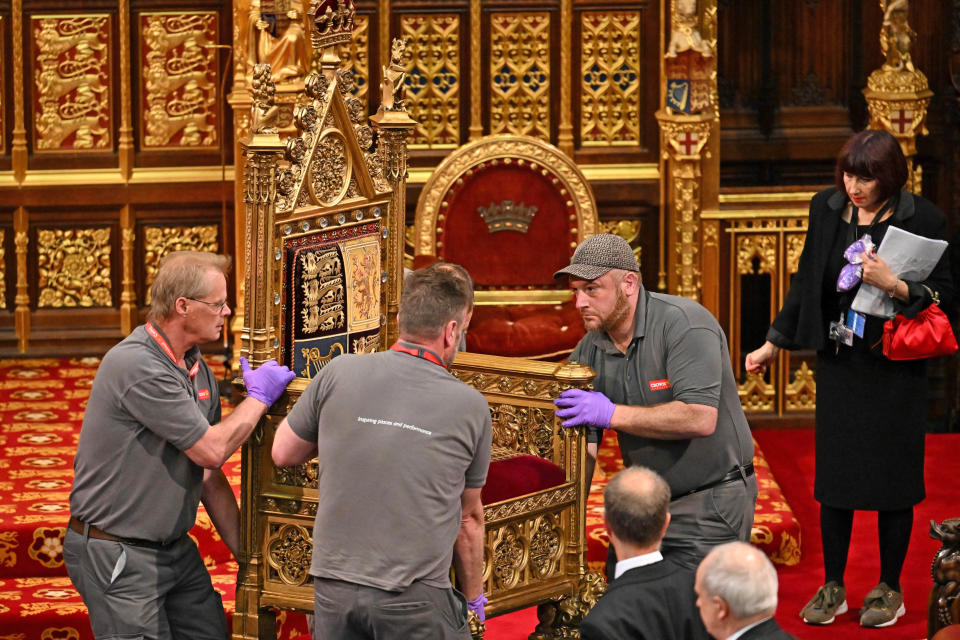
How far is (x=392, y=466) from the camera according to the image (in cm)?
392

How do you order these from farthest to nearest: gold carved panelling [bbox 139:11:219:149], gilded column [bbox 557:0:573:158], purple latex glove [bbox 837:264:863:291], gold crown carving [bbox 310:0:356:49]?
gold carved panelling [bbox 139:11:219:149] < gilded column [bbox 557:0:573:158] < purple latex glove [bbox 837:264:863:291] < gold crown carving [bbox 310:0:356:49]

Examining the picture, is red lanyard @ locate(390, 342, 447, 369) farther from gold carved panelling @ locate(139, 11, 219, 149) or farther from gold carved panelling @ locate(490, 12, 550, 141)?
gold carved panelling @ locate(139, 11, 219, 149)

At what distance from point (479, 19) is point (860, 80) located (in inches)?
88.9

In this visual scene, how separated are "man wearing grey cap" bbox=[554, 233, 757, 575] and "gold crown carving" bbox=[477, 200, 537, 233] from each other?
10.9ft

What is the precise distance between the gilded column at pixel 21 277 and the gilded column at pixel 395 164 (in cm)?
415

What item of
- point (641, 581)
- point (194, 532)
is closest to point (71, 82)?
point (194, 532)

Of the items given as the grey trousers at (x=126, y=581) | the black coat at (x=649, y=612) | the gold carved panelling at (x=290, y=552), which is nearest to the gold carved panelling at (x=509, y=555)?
the gold carved panelling at (x=290, y=552)

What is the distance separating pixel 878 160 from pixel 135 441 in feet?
8.98

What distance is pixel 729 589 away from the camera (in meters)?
3.30

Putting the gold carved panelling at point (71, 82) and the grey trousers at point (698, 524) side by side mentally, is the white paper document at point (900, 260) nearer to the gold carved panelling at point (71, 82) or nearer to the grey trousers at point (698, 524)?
the grey trousers at point (698, 524)

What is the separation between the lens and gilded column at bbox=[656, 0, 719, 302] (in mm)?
8125

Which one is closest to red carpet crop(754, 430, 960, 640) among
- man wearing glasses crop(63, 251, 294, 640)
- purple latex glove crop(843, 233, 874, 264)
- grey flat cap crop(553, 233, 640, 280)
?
purple latex glove crop(843, 233, 874, 264)

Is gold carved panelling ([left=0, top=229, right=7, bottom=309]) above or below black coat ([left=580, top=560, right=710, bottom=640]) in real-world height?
above

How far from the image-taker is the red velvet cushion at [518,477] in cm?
497
